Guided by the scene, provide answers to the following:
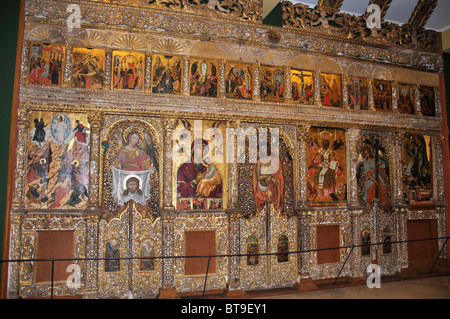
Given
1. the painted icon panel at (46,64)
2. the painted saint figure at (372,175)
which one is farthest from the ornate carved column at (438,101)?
the painted icon panel at (46,64)

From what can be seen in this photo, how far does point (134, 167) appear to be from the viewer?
27.1ft

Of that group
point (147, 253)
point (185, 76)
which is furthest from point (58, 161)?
point (185, 76)

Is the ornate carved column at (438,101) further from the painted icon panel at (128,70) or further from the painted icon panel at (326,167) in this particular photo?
the painted icon panel at (128,70)

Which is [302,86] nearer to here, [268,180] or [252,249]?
[268,180]

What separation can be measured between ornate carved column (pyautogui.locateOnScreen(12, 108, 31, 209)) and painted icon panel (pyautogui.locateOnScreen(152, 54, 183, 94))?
2.94m

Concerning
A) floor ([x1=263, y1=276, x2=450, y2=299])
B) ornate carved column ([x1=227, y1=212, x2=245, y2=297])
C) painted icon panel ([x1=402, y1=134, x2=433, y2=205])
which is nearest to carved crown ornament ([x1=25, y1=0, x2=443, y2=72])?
painted icon panel ([x1=402, y1=134, x2=433, y2=205])

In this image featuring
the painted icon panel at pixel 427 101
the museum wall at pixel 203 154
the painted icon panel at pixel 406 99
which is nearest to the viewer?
the museum wall at pixel 203 154

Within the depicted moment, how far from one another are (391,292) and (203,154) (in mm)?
5551

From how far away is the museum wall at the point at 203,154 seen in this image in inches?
305

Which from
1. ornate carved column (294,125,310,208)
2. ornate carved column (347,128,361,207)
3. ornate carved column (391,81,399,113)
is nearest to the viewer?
ornate carved column (294,125,310,208)

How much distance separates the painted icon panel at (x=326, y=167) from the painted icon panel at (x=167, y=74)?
4.00 metres

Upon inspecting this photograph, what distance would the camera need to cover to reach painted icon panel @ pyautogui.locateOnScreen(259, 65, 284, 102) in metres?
9.37

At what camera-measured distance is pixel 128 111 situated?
8203mm

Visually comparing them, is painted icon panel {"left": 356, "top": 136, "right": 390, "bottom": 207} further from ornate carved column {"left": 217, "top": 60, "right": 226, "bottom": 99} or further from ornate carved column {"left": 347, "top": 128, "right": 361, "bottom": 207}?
ornate carved column {"left": 217, "top": 60, "right": 226, "bottom": 99}
